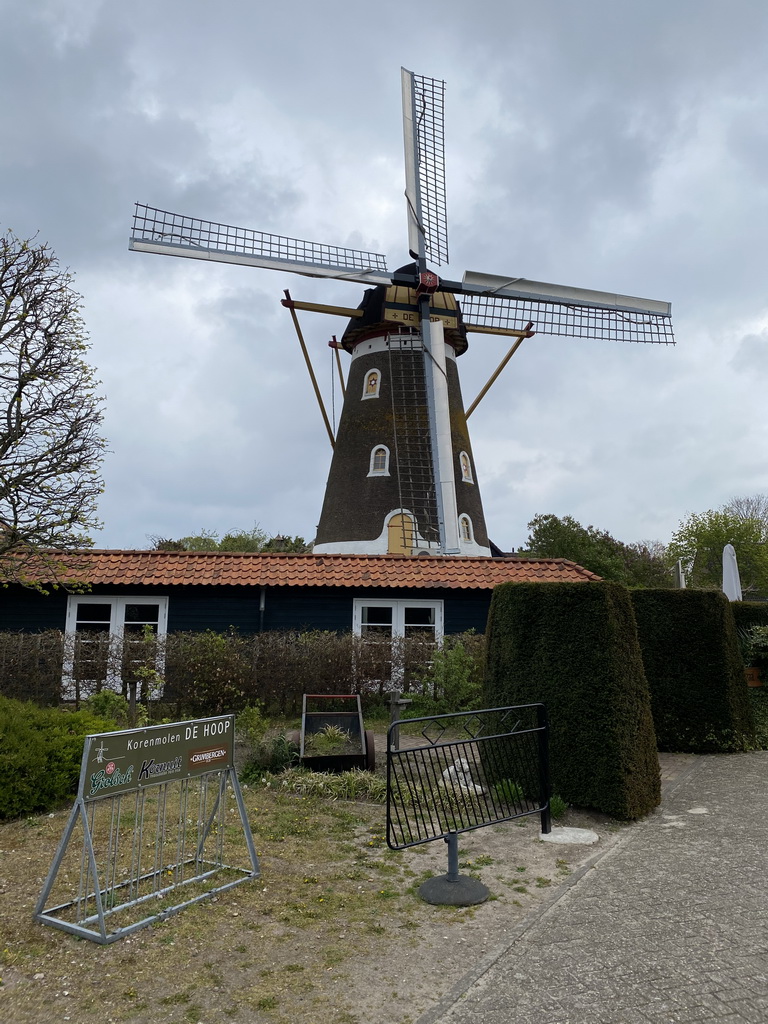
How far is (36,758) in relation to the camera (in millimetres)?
6871

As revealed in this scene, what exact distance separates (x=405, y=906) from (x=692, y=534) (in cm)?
4379

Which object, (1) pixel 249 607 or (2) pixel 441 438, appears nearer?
(1) pixel 249 607

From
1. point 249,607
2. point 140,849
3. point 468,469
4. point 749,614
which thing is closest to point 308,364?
point 468,469

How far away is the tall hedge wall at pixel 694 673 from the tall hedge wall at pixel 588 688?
10.5 ft

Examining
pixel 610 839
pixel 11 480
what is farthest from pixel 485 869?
pixel 11 480

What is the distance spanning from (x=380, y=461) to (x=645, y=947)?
1816 cm

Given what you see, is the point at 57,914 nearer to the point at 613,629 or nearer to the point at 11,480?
the point at 613,629

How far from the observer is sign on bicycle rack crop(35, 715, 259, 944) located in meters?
4.48

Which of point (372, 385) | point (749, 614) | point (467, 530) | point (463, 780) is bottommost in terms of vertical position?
point (463, 780)

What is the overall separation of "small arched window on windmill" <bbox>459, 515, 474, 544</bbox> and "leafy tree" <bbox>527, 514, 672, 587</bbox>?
34.9ft

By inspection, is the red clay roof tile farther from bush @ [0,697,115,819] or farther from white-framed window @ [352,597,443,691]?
bush @ [0,697,115,819]

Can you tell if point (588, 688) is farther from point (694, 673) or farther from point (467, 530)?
Result: point (467, 530)

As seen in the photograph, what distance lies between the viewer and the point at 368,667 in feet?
43.4

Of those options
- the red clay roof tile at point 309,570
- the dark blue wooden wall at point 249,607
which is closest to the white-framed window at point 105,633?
the dark blue wooden wall at point 249,607
